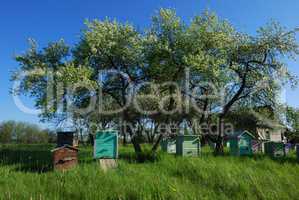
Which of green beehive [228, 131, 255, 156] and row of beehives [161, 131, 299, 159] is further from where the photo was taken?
green beehive [228, 131, 255, 156]

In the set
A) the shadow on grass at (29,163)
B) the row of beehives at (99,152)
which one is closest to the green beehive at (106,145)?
the row of beehives at (99,152)

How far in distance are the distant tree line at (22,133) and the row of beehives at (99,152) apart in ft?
302

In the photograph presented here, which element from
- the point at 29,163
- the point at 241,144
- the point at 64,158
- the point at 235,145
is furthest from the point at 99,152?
the point at 241,144

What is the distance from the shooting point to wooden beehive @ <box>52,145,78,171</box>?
11.8 metres

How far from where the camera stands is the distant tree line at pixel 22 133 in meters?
102

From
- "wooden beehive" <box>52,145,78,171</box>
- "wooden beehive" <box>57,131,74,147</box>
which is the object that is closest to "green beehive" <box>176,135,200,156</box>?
"wooden beehive" <box>57,131,74,147</box>

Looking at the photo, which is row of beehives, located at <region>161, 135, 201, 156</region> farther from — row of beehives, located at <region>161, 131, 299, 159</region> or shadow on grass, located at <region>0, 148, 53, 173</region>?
Answer: shadow on grass, located at <region>0, 148, 53, 173</region>

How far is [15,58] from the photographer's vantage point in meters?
18.5

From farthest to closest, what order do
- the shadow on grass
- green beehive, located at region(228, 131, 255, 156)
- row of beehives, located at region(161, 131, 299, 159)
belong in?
green beehive, located at region(228, 131, 255, 156) → row of beehives, located at region(161, 131, 299, 159) → the shadow on grass

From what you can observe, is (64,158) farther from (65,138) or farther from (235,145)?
(235,145)

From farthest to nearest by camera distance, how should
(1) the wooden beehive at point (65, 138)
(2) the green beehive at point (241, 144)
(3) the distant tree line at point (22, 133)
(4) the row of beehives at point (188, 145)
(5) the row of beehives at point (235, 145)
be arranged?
(3) the distant tree line at point (22, 133) < (2) the green beehive at point (241, 144) < (1) the wooden beehive at point (65, 138) < (5) the row of beehives at point (235, 145) < (4) the row of beehives at point (188, 145)

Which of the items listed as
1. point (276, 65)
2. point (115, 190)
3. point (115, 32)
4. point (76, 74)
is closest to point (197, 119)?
point (276, 65)

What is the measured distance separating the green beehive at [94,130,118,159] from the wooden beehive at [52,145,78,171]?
57.0 inches

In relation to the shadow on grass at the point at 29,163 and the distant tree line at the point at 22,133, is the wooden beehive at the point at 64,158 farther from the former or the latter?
the distant tree line at the point at 22,133
